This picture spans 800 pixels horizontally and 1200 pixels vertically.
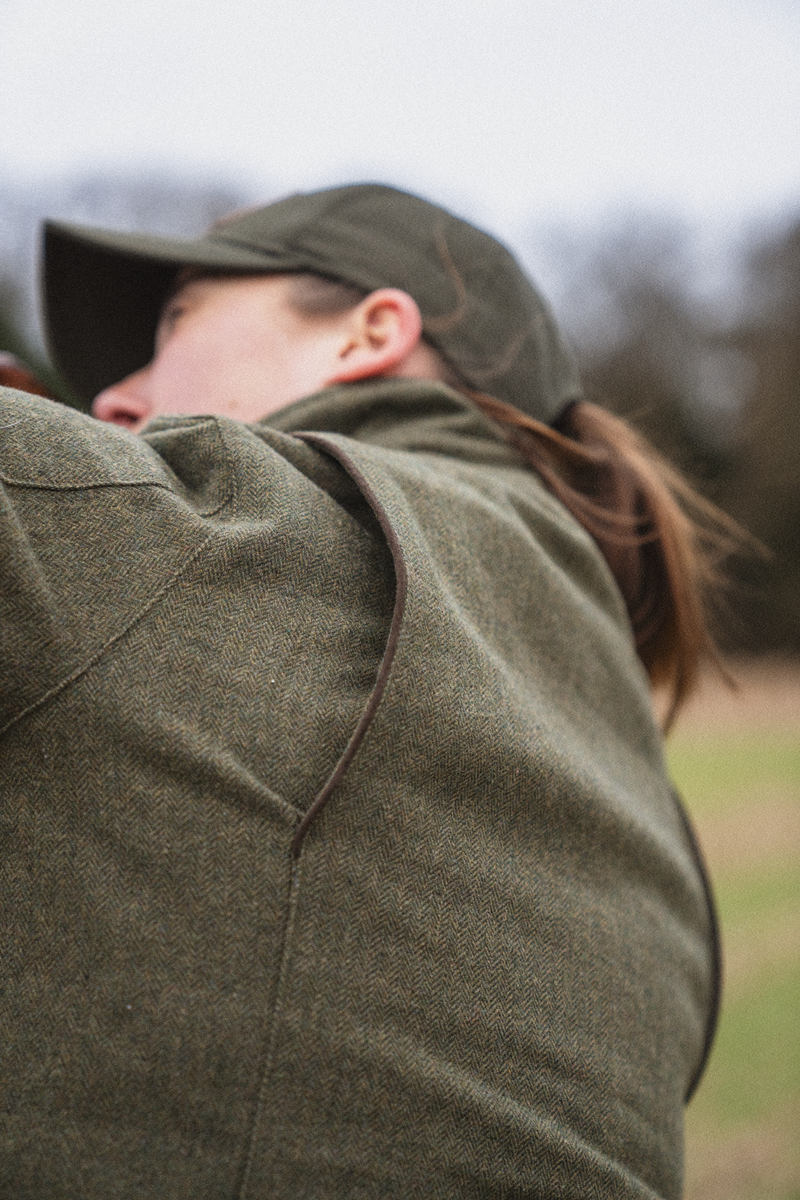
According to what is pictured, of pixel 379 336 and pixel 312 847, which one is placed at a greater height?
pixel 379 336

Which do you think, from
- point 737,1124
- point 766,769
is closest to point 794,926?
point 737,1124

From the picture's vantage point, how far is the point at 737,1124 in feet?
11.1

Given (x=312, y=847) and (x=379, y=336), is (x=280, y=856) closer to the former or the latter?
(x=312, y=847)

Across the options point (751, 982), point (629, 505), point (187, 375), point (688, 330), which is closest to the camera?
point (187, 375)

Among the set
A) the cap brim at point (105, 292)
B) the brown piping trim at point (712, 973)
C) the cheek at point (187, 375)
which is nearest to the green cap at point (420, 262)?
the cap brim at point (105, 292)

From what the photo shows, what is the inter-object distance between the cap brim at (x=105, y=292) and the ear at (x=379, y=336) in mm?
172

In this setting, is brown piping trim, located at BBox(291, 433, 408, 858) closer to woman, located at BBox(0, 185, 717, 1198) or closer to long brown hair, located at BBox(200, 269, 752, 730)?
woman, located at BBox(0, 185, 717, 1198)

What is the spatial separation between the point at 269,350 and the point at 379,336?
7.1 inches

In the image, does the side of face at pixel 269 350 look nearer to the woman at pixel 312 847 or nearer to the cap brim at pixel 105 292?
the cap brim at pixel 105 292

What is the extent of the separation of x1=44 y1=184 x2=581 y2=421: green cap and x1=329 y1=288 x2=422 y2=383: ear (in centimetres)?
4

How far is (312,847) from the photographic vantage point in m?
1.07

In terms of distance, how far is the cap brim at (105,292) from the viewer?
179 cm

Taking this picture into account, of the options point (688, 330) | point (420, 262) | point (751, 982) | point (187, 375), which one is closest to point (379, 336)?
point (420, 262)

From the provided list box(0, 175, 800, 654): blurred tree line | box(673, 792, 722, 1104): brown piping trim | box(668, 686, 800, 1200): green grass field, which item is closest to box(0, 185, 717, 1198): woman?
box(673, 792, 722, 1104): brown piping trim
